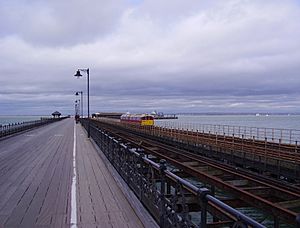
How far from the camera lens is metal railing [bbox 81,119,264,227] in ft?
12.6

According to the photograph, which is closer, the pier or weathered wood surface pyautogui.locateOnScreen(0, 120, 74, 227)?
the pier

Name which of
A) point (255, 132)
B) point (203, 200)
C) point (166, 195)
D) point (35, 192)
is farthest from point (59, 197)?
point (255, 132)

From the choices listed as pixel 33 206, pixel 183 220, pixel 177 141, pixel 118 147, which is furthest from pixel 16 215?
pixel 177 141

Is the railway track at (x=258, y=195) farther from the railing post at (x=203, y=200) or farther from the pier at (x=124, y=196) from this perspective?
the railing post at (x=203, y=200)

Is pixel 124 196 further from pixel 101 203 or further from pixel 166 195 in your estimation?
pixel 166 195

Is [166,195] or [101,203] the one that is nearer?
[166,195]

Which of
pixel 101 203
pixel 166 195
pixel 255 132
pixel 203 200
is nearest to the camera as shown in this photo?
pixel 203 200

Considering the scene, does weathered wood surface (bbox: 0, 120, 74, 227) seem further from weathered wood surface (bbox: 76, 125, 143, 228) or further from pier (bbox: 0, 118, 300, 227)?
weathered wood surface (bbox: 76, 125, 143, 228)

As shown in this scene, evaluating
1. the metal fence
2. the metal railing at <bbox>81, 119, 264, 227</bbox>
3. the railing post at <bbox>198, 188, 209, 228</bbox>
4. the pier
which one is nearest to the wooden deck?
the pier

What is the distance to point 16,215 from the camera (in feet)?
22.5

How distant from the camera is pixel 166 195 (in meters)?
6.64

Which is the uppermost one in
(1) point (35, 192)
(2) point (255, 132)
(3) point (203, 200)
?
(3) point (203, 200)

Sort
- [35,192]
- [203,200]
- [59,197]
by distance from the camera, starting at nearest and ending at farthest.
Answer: [203,200], [59,197], [35,192]

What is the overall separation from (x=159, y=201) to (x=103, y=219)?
3.57ft
